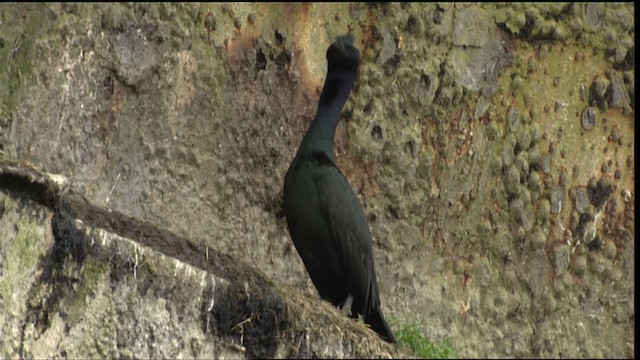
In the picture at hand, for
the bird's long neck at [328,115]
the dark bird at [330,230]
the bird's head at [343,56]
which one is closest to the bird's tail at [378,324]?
the dark bird at [330,230]

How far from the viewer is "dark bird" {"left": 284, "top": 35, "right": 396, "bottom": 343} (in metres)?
8.36

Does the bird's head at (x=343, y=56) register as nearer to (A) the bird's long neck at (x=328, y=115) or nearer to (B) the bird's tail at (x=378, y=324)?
(A) the bird's long neck at (x=328, y=115)

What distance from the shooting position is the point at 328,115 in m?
8.72

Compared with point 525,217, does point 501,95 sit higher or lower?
higher

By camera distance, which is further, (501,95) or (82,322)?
(501,95)

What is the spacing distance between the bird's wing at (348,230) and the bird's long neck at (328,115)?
11cm

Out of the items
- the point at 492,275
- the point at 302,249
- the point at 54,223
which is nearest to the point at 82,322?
the point at 54,223

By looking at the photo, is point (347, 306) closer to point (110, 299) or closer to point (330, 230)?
point (330, 230)

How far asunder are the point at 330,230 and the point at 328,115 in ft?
2.25

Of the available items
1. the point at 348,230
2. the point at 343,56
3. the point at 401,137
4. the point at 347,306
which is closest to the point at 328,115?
the point at 343,56

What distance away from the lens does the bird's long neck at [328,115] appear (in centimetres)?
856

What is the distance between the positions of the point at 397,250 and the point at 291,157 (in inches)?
37.1

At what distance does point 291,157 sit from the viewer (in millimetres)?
10188

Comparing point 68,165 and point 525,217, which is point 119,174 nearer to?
point 68,165
